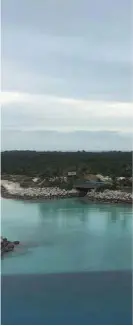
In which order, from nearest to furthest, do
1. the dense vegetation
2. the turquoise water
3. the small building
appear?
1. the turquoise water
2. the dense vegetation
3. the small building

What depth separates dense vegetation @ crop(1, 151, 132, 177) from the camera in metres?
5.09

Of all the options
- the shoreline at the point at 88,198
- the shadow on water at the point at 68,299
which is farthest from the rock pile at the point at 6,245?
the shoreline at the point at 88,198

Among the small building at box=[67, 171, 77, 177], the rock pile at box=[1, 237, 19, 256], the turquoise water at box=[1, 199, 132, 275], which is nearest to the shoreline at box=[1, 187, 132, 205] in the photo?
the turquoise water at box=[1, 199, 132, 275]

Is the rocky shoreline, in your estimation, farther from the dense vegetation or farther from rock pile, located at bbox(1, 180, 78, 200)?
the dense vegetation

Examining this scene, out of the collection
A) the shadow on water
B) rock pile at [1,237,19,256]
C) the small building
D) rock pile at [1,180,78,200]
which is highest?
the small building

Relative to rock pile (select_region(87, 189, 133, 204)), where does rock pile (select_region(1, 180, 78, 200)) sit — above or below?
above

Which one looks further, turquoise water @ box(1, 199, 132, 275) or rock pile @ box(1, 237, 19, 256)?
rock pile @ box(1, 237, 19, 256)

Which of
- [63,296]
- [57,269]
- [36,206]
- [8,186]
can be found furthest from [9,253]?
[36,206]

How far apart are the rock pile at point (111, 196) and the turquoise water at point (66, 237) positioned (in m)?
0.15

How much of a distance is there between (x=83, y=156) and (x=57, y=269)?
3058 mm

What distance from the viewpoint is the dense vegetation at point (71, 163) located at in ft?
16.7

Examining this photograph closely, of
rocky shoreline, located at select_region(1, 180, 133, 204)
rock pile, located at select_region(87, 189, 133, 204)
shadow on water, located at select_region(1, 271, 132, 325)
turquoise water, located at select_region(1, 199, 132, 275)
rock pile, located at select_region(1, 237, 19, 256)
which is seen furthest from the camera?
rock pile, located at select_region(87, 189, 133, 204)

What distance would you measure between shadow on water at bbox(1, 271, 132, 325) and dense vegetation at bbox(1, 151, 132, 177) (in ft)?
7.37

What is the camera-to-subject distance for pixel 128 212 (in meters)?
5.49
